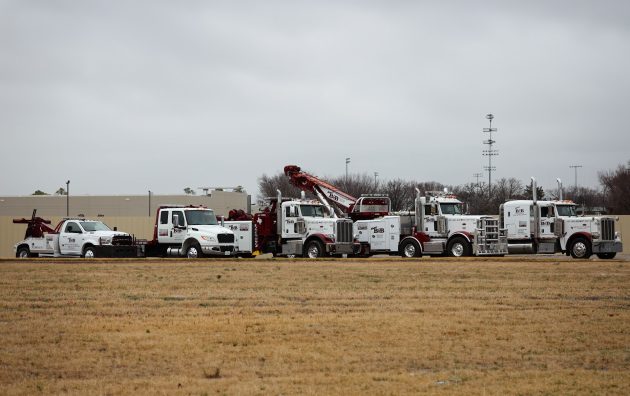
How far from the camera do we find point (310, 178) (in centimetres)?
4934

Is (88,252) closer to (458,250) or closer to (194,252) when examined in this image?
(194,252)

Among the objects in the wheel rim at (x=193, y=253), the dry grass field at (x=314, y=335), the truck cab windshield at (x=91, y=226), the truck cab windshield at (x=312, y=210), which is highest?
the truck cab windshield at (x=312, y=210)

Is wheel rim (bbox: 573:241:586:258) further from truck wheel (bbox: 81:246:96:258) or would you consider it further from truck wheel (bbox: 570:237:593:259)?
truck wheel (bbox: 81:246:96:258)

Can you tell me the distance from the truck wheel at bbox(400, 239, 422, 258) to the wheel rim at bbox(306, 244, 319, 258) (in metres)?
3.89

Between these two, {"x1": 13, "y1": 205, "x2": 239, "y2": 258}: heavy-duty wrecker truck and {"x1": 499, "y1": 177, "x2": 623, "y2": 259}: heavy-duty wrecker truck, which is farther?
{"x1": 499, "y1": 177, "x2": 623, "y2": 259}: heavy-duty wrecker truck

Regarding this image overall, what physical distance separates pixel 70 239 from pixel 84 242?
880 millimetres

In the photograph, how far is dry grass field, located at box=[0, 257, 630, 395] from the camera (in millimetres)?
12312

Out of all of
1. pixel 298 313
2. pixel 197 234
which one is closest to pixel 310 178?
pixel 197 234

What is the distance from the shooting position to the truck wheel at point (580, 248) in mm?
42469

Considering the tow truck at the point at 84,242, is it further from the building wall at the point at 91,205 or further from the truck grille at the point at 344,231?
the building wall at the point at 91,205

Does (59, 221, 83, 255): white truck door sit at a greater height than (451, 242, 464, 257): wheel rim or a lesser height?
greater

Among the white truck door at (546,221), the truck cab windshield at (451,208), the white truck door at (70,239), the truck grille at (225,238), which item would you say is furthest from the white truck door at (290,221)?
the white truck door at (546,221)

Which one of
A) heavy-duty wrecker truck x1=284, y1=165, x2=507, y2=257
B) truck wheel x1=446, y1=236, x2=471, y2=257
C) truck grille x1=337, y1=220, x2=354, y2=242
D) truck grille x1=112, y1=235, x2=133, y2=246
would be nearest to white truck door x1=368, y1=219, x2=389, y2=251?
heavy-duty wrecker truck x1=284, y1=165, x2=507, y2=257

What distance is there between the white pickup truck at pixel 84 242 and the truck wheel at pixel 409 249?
12.0 m
